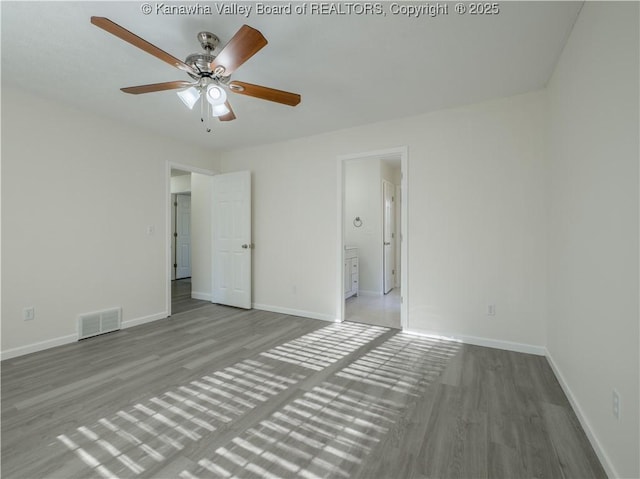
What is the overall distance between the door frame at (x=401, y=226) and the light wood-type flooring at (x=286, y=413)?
0.61 meters

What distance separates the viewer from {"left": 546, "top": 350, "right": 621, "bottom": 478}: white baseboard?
1.45 metres

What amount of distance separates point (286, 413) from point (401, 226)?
237 centimetres

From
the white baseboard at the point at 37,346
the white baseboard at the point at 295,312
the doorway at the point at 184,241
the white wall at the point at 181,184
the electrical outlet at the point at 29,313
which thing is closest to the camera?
the white baseboard at the point at 37,346

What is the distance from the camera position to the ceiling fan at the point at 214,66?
1661 millimetres

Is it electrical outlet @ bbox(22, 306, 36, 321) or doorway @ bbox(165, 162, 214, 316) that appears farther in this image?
doorway @ bbox(165, 162, 214, 316)

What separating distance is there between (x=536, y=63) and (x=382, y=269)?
4.04 metres

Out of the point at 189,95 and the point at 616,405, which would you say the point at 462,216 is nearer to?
the point at 616,405

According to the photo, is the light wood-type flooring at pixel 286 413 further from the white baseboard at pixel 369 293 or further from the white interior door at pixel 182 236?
the white interior door at pixel 182 236

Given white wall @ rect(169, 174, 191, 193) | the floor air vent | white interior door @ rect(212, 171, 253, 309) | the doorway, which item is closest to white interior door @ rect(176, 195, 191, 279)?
the doorway

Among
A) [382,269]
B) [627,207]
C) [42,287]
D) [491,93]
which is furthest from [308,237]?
[627,207]

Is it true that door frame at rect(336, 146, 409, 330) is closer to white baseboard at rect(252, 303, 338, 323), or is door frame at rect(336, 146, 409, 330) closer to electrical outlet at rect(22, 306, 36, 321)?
white baseboard at rect(252, 303, 338, 323)

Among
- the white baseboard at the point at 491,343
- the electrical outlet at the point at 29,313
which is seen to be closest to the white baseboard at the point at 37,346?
the electrical outlet at the point at 29,313

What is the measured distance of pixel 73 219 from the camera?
3303mm

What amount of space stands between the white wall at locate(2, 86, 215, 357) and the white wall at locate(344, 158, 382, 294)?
3.38 meters
